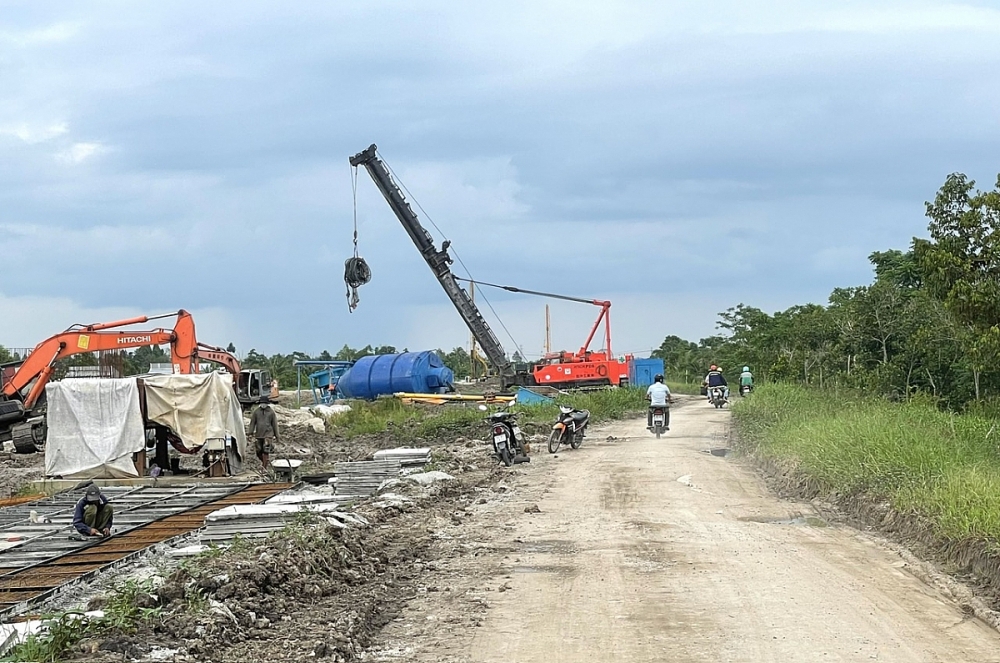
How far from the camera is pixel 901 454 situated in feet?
46.6

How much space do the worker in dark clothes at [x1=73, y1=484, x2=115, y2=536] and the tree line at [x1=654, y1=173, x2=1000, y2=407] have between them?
11834 mm

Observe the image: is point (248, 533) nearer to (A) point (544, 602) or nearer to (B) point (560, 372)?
(A) point (544, 602)

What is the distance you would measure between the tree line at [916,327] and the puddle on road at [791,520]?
3.93 meters

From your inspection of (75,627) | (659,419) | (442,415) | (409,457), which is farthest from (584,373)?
(75,627)

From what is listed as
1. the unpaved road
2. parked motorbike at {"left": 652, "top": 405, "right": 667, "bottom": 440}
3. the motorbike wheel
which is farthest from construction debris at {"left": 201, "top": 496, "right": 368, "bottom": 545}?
parked motorbike at {"left": 652, "top": 405, "right": 667, "bottom": 440}

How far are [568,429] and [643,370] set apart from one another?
77.2 ft

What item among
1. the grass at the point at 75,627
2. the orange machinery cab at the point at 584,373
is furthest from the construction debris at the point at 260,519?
the orange machinery cab at the point at 584,373

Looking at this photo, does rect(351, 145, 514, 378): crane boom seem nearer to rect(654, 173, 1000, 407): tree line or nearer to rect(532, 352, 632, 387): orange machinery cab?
rect(532, 352, 632, 387): orange machinery cab

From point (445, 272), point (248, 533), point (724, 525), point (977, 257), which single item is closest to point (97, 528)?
point (248, 533)

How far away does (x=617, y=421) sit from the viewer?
33.4 metres

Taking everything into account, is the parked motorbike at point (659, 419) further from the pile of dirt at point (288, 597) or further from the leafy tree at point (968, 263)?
the pile of dirt at point (288, 597)

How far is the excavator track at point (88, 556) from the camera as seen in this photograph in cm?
967

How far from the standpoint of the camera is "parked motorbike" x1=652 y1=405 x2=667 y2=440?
25.3 metres

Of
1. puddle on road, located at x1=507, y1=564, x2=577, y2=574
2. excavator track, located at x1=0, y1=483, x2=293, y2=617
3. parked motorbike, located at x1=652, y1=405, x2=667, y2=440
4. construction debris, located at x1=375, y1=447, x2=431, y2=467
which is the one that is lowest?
excavator track, located at x1=0, y1=483, x2=293, y2=617
